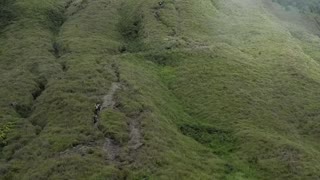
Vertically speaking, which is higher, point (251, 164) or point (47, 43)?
point (251, 164)

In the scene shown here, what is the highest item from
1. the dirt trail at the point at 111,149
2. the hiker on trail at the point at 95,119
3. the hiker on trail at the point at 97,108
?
the dirt trail at the point at 111,149

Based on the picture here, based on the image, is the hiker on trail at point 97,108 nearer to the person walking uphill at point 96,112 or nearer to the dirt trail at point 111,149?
the person walking uphill at point 96,112

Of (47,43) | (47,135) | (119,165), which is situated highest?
(119,165)

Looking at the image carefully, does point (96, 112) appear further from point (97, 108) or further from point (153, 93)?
point (153, 93)

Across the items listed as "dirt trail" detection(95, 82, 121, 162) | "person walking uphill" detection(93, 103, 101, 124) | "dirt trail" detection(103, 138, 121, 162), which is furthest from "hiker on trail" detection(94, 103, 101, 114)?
"dirt trail" detection(103, 138, 121, 162)

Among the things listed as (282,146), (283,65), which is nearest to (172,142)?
(282,146)

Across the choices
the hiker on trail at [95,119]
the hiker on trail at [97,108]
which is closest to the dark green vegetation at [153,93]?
the hiker on trail at [95,119]

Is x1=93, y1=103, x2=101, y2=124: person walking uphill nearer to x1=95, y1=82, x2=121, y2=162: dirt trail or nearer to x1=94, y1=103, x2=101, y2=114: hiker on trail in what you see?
x1=94, y1=103, x2=101, y2=114: hiker on trail

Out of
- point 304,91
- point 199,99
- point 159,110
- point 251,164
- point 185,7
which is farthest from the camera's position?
point 185,7

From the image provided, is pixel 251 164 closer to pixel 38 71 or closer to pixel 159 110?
pixel 159 110
